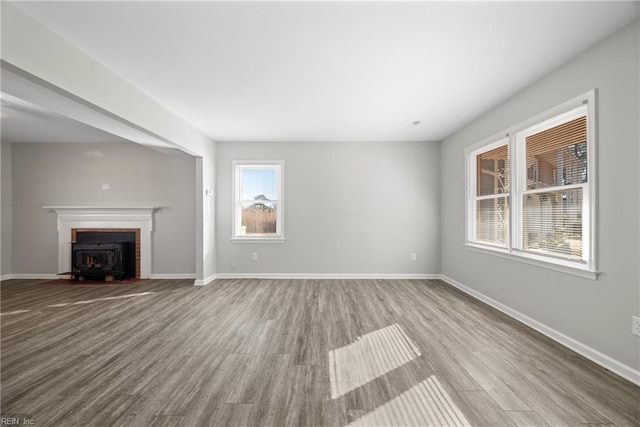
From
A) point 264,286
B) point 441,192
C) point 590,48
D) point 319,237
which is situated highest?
point 590,48

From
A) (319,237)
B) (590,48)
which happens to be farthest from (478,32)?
(319,237)

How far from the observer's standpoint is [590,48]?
2479 mm

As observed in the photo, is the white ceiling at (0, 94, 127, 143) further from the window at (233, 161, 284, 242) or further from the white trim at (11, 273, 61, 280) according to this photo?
the white trim at (11, 273, 61, 280)

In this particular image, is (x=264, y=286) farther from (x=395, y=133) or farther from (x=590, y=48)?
(x=590, y=48)

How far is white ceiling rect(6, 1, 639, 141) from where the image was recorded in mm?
2043

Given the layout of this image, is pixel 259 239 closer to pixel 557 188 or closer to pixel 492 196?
pixel 492 196

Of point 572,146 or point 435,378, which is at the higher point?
point 572,146

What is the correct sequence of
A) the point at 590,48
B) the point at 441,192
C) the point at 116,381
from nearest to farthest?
the point at 116,381, the point at 590,48, the point at 441,192

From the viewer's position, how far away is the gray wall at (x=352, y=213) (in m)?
5.70

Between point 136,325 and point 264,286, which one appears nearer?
point 136,325

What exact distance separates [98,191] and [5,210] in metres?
1.82

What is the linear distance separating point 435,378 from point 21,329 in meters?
4.18

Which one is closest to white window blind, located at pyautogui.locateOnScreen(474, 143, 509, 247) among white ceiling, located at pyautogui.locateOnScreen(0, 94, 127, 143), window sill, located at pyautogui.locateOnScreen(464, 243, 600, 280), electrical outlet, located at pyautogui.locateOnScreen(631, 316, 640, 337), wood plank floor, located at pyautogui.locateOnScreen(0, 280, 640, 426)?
window sill, located at pyautogui.locateOnScreen(464, 243, 600, 280)

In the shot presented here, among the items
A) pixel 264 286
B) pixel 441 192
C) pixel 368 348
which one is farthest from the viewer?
pixel 441 192
